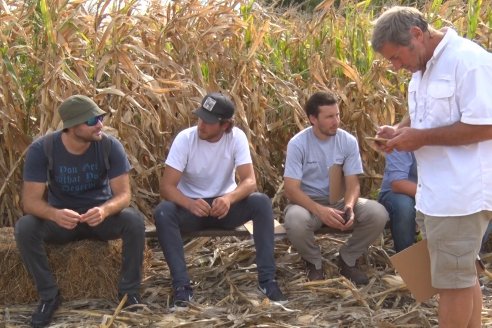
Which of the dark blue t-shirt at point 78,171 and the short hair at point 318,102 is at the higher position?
the short hair at point 318,102

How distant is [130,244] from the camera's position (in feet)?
17.0

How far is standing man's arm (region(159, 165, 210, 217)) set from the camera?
5.46 meters

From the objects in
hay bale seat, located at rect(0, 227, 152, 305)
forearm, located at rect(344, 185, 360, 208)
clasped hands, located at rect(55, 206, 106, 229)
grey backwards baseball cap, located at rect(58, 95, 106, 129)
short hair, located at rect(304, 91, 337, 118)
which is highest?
grey backwards baseball cap, located at rect(58, 95, 106, 129)

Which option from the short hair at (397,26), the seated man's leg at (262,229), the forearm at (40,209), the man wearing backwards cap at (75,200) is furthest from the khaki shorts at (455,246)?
the forearm at (40,209)

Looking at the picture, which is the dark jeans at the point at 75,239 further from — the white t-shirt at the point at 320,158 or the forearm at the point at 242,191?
the white t-shirt at the point at 320,158

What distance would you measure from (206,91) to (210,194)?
1.03 meters

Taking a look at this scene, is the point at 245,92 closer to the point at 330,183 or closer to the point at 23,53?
the point at 330,183

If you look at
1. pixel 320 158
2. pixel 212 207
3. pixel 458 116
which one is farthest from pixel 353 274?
pixel 458 116

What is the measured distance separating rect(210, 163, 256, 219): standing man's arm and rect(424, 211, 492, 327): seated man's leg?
1.83 m

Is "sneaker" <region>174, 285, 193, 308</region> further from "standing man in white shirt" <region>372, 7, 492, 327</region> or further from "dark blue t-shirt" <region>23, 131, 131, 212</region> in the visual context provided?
"standing man in white shirt" <region>372, 7, 492, 327</region>

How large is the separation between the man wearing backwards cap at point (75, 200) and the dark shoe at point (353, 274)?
4.31ft

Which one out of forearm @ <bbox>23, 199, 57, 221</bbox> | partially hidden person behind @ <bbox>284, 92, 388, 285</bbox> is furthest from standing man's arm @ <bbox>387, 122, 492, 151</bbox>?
forearm @ <bbox>23, 199, 57, 221</bbox>

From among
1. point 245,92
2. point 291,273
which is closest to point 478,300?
point 291,273

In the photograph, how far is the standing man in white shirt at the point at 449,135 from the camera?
3.62 metres
